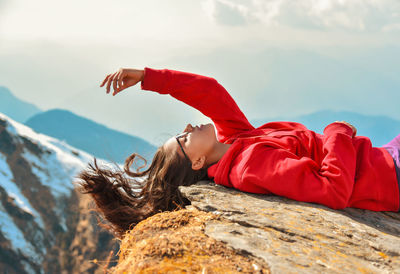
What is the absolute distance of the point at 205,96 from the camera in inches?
170

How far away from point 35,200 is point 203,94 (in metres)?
16.2

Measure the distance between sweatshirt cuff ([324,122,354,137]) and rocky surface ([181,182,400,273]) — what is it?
0.85 meters

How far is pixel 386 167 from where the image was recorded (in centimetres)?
365

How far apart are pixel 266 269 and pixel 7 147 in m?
19.8

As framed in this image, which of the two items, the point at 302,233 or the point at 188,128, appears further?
the point at 188,128

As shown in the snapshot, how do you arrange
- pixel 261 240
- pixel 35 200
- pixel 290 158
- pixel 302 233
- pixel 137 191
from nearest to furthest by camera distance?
pixel 261 240
pixel 302 233
pixel 290 158
pixel 137 191
pixel 35 200

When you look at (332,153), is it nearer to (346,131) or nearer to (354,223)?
(346,131)

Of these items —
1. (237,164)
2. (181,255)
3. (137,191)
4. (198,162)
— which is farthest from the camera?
(137,191)

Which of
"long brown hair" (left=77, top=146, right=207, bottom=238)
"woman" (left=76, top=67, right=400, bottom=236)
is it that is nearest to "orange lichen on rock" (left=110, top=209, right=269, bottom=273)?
"woman" (left=76, top=67, right=400, bottom=236)

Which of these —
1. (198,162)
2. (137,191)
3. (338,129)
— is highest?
(338,129)

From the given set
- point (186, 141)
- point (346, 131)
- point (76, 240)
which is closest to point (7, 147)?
point (76, 240)

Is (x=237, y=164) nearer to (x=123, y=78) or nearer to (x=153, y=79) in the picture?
(x=153, y=79)

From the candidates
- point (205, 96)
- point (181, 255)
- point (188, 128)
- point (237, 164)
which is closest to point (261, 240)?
point (181, 255)

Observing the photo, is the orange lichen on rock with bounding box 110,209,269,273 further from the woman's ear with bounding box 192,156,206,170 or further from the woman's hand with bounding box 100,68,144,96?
the woman's hand with bounding box 100,68,144,96
